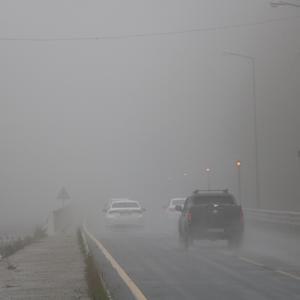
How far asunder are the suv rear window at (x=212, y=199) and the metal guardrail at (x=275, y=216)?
7.23m

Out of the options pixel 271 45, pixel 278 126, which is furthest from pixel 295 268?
pixel 271 45

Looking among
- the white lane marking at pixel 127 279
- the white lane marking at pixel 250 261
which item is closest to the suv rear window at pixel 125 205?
the white lane marking at pixel 127 279

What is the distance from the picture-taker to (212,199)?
31062 mm

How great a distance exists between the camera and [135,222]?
164 ft

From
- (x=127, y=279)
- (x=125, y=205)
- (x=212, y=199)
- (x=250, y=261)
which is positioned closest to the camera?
(x=127, y=279)

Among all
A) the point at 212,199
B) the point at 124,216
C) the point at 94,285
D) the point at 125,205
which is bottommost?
the point at 94,285

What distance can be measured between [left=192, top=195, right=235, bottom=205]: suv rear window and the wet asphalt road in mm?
1701

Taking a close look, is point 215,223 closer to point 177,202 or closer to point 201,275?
point 201,275

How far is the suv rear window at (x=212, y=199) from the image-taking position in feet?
102

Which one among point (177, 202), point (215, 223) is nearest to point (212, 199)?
point (215, 223)

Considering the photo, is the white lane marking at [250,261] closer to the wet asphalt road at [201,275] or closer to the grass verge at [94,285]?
the wet asphalt road at [201,275]

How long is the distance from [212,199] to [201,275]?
1184 centimetres

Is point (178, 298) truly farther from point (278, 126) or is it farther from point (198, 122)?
point (198, 122)

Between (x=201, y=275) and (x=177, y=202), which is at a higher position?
(x=177, y=202)
